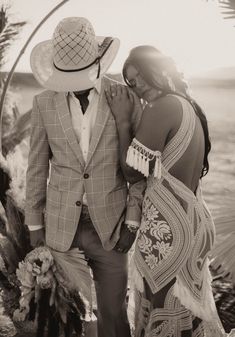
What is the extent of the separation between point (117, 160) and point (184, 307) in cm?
64

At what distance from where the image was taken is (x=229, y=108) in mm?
2338

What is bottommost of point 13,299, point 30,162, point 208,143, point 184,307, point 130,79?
point 13,299

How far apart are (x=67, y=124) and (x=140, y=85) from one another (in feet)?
1.07

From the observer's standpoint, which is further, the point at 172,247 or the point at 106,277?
the point at 106,277

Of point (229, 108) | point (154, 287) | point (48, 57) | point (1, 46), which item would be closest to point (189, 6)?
point (229, 108)

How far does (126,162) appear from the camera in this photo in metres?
1.94

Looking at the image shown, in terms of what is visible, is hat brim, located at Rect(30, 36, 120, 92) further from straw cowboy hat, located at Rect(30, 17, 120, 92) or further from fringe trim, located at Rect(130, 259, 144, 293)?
fringe trim, located at Rect(130, 259, 144, 293)

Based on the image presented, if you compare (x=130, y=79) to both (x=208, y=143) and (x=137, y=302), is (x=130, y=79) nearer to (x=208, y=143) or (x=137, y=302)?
(x=208, y=143)

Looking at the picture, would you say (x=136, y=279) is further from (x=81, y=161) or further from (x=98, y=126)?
(x=98, y=126)

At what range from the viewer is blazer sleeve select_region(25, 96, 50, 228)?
2045mm

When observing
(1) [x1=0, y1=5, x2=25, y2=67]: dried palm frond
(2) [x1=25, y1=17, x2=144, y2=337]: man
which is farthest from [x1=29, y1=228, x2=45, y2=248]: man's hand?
(1) [x1=0, y1=5, x2=25, y2=67]: dried palm frond

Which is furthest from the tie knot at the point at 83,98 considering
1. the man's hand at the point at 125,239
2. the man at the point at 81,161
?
the man's hand at the point at 125,239

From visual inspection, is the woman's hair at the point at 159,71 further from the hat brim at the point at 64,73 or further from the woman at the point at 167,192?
the hat brim at the point at 64,73

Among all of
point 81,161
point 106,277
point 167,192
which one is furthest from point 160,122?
point 106,277
